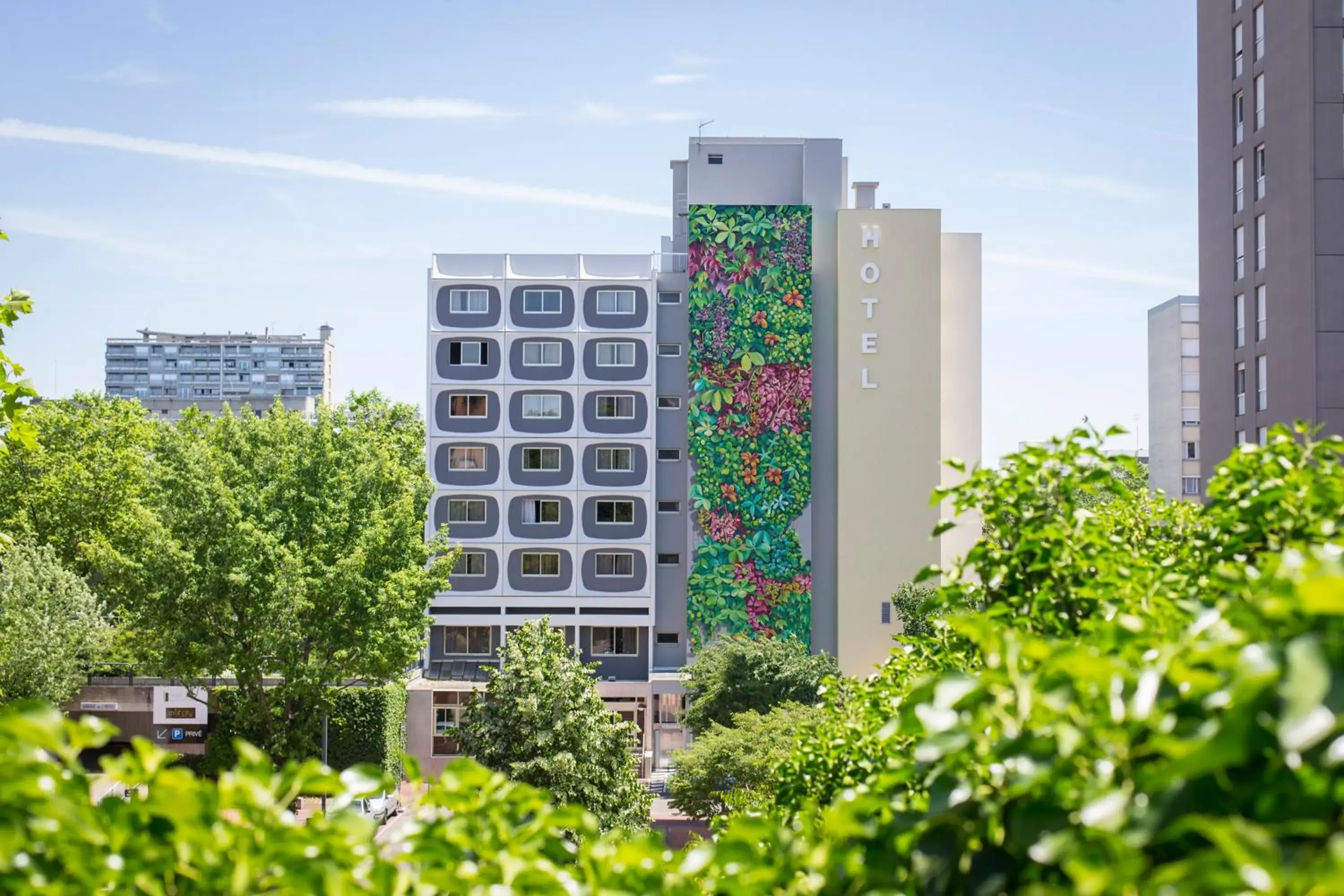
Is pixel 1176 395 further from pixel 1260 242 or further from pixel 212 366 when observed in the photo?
pixel 212 366

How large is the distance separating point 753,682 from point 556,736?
546 inches

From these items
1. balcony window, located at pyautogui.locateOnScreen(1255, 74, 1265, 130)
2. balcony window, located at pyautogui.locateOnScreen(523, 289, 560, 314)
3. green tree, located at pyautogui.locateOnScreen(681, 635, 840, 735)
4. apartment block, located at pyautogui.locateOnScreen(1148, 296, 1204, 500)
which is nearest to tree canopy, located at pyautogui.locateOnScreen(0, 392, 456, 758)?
green tree, located at pyautogui.locateOnScreen(681, 635, 840, 735)

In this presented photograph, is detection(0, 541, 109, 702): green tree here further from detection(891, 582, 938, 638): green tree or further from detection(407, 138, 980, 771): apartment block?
detection(891, 582, 938, 638): green tree

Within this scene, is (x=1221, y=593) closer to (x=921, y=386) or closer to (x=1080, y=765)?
(x=1080, y=765)

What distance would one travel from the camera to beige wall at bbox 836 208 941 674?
40.2m

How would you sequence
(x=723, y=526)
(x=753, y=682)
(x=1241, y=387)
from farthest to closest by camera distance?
(x=723, y=526) → (x=1241, y=387) → (x=753, y=682)

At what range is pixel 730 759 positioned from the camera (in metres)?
25.9

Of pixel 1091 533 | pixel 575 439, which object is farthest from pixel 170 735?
pixel 1091 533

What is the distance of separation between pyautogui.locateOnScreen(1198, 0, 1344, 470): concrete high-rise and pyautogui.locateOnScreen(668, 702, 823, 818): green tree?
14165mm

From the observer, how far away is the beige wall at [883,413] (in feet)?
132

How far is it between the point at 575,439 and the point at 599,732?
21572 mm

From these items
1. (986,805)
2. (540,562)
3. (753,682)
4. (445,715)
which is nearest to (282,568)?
(753,682)

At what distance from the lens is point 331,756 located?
113 feet

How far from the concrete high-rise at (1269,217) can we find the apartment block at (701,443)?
9.15 meters
